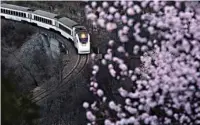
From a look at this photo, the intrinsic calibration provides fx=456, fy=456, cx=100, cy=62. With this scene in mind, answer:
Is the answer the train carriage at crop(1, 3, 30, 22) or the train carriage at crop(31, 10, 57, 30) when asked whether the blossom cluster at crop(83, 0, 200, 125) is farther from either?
the train carriage at crop(1, 3, 30, 22)

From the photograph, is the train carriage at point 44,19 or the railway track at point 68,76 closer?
the railway track at point 68,76

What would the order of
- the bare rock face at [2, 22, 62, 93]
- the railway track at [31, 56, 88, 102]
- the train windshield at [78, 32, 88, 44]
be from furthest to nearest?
1. the train windshield at [78, 32, 88, 44]
2. the bare rock face at [2, 22, 62, 93]
3. the railway track at [31, 56, 88, 102]

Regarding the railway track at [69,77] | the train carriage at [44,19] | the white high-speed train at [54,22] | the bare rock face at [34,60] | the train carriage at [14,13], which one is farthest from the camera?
the train carriage at [14,13]

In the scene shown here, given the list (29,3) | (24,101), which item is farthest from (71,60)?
(24,101)

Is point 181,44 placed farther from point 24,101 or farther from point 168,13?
point 24,101

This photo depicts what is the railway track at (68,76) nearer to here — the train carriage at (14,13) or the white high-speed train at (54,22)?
the white high-speed train at (54,22)

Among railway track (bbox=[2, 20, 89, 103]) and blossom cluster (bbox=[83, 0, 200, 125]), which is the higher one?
blossom cluster (bbox=[83, 0, 200, 125])

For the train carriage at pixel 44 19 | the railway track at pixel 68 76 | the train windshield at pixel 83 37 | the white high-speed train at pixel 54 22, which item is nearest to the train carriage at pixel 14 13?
the white high-speed train at pixel 54 22

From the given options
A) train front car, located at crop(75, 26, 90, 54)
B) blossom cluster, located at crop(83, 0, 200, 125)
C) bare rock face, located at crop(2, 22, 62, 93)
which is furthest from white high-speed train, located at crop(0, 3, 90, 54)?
blossom cluster, located at crop(83, 0, 200, 125)
